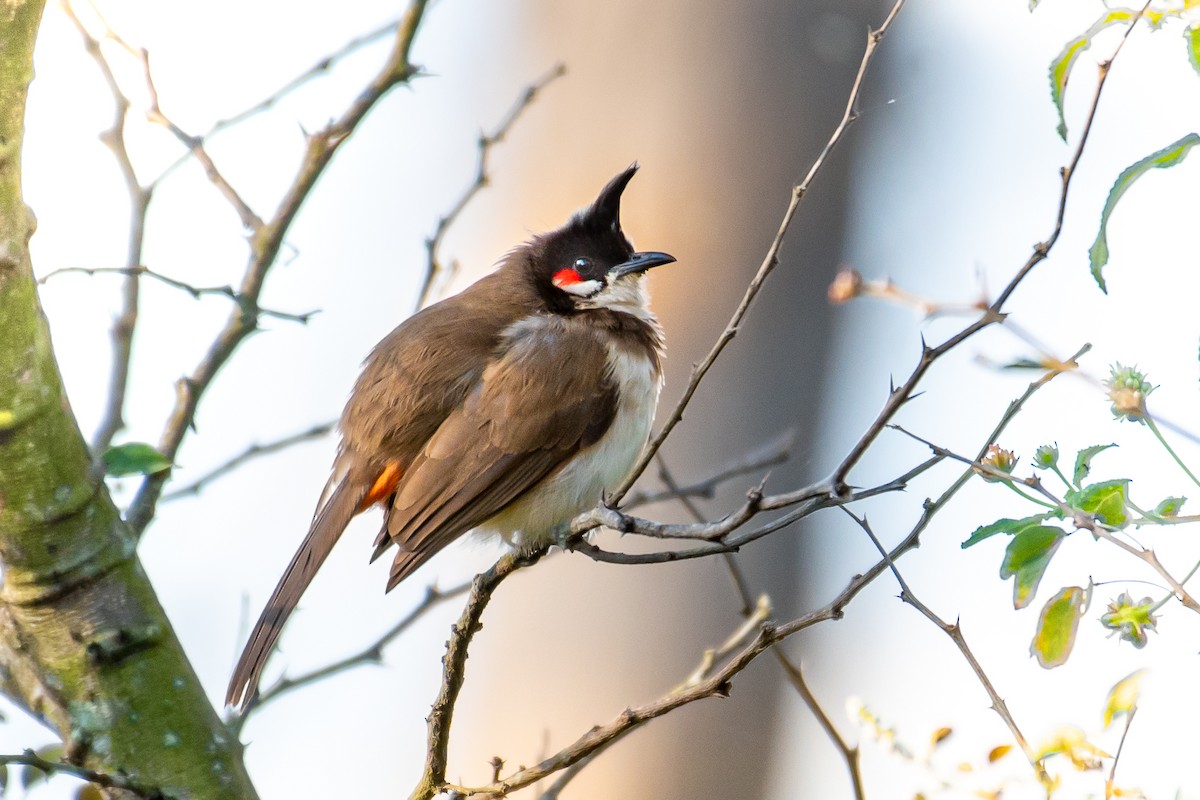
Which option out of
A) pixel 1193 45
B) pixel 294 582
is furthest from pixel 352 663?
pixel 1193 45

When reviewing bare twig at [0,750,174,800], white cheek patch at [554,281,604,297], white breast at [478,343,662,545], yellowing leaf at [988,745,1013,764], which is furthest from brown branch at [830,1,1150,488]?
white cheek patch at [554,281,604,297]

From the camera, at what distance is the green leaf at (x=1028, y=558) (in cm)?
139

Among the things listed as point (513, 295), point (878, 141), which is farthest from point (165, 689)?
point (878, 141)

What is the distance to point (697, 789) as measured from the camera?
3.78 m

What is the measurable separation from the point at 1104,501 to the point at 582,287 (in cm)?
248

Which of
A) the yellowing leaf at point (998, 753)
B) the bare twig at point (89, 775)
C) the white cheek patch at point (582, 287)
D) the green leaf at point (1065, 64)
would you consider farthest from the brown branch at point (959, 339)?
the white cheek patch at point (582, 287)

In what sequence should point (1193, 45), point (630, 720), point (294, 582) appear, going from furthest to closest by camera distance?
point (294, 582) < point (630, 720) < point (1193, 45)

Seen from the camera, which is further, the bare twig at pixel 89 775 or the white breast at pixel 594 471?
the white breast at pixel 594 471

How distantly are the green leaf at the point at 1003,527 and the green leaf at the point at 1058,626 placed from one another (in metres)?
0.10

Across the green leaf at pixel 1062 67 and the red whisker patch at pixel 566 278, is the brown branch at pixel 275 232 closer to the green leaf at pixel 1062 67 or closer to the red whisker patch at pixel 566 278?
the red whisker patch at pixel 566 278

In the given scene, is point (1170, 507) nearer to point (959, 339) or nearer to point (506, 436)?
point (959, 339)

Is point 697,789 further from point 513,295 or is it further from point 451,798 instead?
point 451,798

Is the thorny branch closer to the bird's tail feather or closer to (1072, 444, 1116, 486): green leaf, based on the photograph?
(1072, 444, 1116, 486): green leaf

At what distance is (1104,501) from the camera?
133 cm
